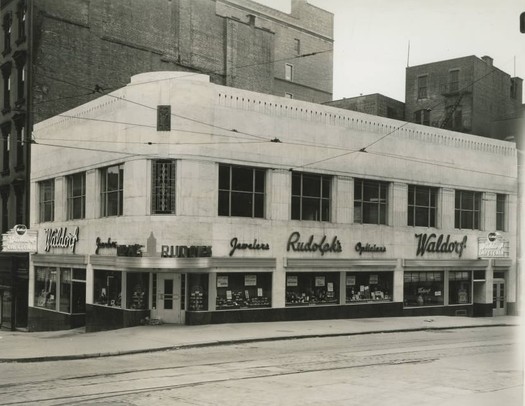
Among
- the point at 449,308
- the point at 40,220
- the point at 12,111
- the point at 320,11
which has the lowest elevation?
the point at 449,308

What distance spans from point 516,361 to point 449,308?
1878cm

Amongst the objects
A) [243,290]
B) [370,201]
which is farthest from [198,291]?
[370,201]

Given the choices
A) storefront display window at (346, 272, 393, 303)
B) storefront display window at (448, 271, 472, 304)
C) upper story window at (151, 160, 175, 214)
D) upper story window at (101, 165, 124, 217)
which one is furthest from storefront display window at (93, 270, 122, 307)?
storefront display window at (448, 271, 472, 304)

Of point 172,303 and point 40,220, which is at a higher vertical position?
point 40,220

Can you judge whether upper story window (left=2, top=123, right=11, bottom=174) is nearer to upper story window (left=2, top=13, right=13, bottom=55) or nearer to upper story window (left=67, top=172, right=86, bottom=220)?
upper story window (left=2, top=13, right=13, bottom=55)

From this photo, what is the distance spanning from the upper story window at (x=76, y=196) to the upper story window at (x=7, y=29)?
10102 mm

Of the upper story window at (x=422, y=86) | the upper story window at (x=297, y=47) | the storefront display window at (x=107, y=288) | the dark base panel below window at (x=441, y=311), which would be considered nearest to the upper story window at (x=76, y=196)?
the storefront display window at (x=107, y=288)

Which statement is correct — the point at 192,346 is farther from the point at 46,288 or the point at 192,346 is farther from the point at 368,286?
the point at 46,288

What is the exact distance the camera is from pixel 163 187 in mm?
26797

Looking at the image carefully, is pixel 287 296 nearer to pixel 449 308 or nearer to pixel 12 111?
pixel 449 308

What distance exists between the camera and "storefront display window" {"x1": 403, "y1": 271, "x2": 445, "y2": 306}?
34719mm

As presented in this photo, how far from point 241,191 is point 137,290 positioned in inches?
224

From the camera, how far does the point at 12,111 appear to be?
37.3 m

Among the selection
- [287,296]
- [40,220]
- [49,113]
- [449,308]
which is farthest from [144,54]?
[449,308]
